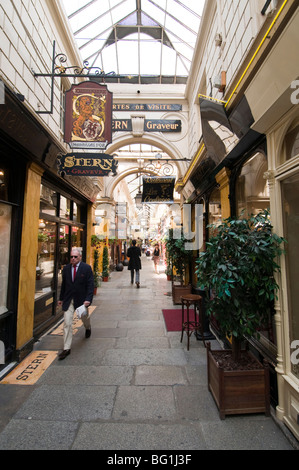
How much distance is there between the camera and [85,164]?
4934 mm

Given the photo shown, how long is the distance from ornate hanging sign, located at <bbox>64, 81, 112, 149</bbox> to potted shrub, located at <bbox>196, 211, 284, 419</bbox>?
345 centimetres

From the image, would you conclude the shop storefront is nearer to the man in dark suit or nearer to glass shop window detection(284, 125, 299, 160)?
the man in dark suit

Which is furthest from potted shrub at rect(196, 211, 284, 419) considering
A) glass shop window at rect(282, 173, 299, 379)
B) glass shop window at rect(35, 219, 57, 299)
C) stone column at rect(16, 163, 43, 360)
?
glass shop window at rect(35, 219, 57, 299)

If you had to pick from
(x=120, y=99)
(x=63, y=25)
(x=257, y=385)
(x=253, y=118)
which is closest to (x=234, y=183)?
(x=253, y=118)

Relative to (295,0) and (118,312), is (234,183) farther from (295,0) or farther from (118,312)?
(118,312)

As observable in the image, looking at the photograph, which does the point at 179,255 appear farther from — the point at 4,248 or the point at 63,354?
the point at 4,248

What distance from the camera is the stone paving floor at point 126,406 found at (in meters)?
2.13

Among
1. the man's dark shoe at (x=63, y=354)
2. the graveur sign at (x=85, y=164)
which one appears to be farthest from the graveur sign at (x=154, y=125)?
the man's dark shoe at (x=63, y=354)

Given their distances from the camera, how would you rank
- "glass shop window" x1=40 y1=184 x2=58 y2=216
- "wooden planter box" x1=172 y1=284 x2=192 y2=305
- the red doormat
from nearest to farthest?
"glass shop window" x1=40 y1=184 x2=58 y2=216 → the red doormat → "wooden planter box" x1=172 y1=284 x2=192 y2=305

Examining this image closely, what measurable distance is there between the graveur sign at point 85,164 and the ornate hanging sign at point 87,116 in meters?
0.31

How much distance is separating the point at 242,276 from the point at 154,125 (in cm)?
889

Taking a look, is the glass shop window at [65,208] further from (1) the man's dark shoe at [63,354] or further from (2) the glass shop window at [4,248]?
(1) the man's dark shoe at [63,354]

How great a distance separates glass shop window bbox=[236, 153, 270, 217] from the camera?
11.0 feet

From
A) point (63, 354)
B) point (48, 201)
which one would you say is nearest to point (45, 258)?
point (48, 201)
